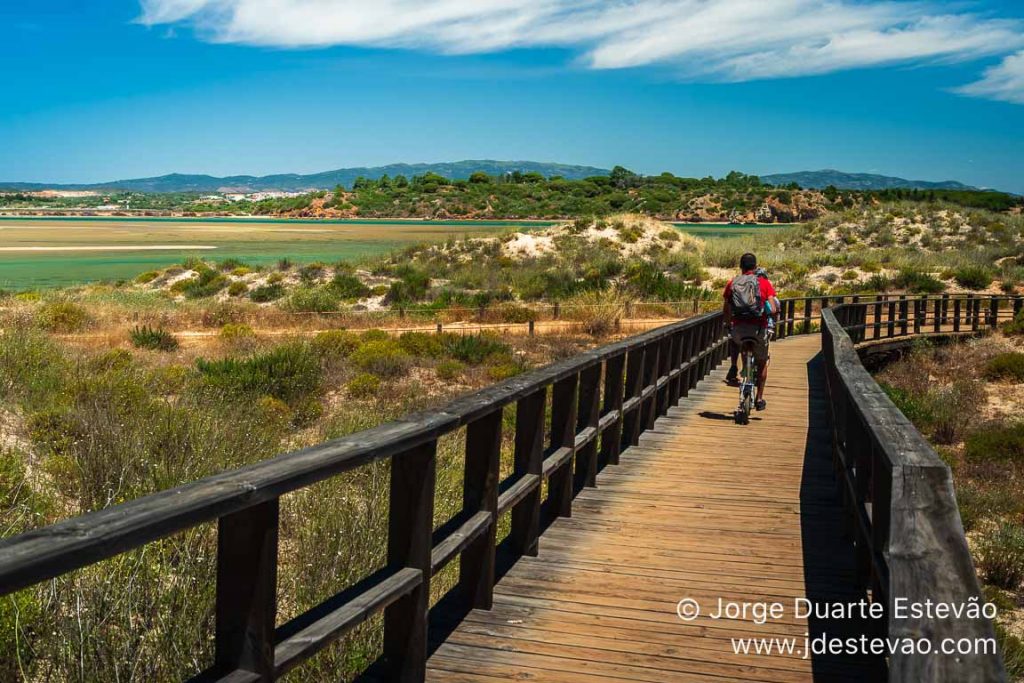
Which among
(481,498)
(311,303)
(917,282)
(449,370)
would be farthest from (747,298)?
(917,282)

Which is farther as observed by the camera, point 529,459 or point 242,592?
point 529,459

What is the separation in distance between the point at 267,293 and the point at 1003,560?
1349 inches

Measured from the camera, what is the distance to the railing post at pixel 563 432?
6.21m

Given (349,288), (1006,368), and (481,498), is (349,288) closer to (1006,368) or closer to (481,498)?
(1006,368)

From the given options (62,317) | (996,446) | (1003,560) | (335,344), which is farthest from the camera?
(62,317)

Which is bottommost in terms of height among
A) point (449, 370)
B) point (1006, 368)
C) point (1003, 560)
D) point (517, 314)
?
point (1003, 560)

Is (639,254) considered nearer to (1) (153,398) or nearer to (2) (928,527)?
(1) (153,398)

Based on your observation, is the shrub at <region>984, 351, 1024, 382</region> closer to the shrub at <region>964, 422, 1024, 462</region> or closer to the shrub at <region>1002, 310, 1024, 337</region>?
the shrub at <region>1002, 310, 1024, 337</region>

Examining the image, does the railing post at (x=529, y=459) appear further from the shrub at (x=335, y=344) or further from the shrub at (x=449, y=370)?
the shrub at (x=335, y=344)

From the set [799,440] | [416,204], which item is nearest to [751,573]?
[799,440]

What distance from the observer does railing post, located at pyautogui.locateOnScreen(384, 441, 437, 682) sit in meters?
3.69

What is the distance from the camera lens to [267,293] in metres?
39.6

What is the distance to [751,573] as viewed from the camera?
18.3 ft

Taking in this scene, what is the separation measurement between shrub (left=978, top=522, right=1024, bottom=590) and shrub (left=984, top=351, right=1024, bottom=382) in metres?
11.5
